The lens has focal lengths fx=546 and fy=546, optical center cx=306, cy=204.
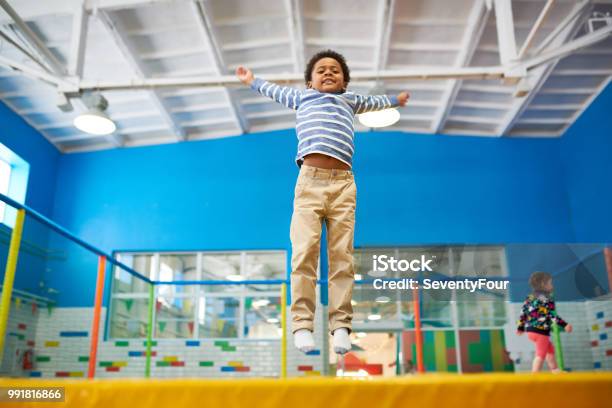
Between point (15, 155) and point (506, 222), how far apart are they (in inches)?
279

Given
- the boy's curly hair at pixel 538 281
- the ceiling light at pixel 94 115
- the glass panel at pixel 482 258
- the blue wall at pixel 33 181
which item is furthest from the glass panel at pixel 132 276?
the boy's curly hair at pixel 538 281

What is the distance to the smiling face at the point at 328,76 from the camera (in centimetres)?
243

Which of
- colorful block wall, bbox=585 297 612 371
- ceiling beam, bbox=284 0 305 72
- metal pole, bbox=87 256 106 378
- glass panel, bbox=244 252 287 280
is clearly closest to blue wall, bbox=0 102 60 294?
metal pole, bbox=87 256 106 378

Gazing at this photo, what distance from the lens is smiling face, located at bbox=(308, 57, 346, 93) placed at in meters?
2.43

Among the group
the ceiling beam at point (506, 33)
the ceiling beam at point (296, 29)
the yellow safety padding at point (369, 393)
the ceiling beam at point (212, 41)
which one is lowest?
the yellow safety padding at point (369, 393)

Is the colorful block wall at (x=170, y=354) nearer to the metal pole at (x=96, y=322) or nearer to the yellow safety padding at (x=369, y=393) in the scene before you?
the metal pole at (x=96, y=322)

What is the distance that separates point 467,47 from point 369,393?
6.23 metres

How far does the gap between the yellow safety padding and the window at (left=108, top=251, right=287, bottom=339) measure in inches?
269

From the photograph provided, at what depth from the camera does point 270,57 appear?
721 centimetres

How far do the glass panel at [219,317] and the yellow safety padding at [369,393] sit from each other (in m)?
7.00

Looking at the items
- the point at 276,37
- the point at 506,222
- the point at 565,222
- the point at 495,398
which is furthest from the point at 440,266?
the point at 495,398

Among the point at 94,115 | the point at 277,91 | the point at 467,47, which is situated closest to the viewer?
the point at 277,91

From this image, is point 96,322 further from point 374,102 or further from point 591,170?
point 591,170

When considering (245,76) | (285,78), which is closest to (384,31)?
(285,78)
